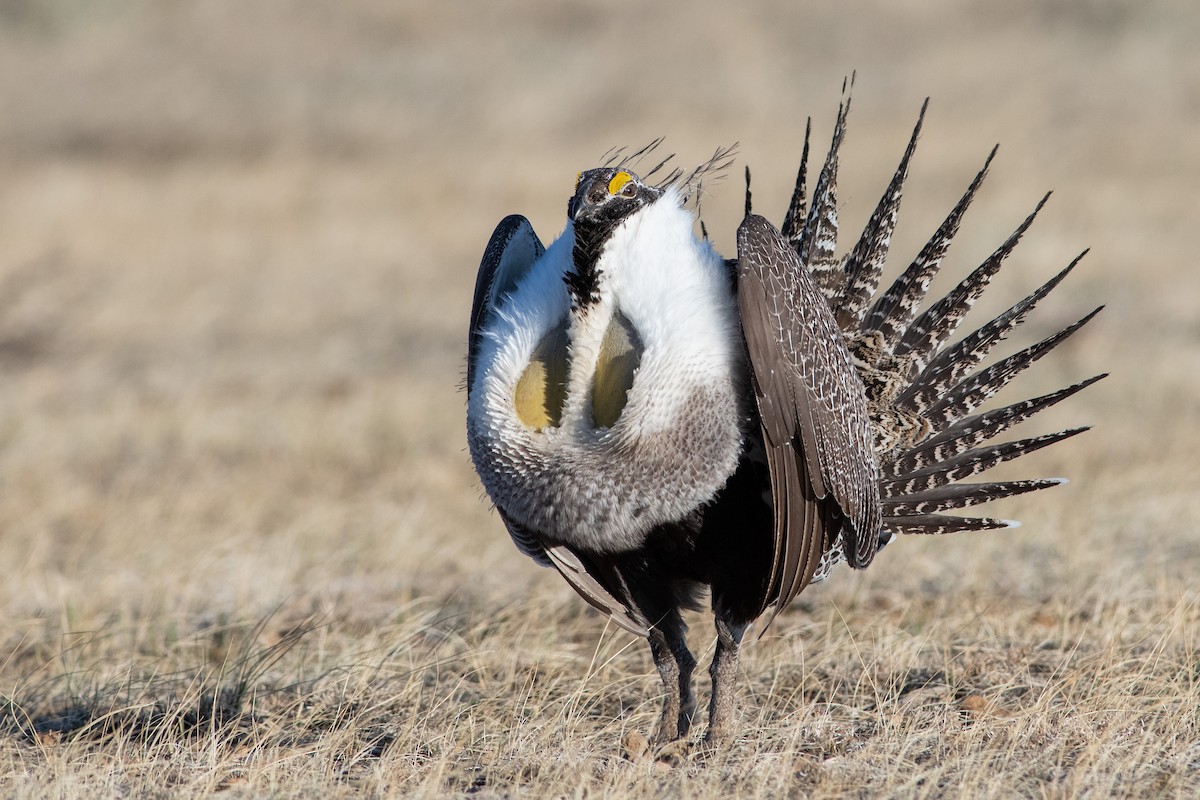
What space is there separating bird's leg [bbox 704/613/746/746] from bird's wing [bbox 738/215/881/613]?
144 millimetres

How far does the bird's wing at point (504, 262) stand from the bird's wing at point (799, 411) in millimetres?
682

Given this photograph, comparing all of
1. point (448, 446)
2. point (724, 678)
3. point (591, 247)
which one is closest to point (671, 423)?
point (591, 247)

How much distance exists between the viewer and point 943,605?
4258 mm

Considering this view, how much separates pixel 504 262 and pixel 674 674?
1.06 meters

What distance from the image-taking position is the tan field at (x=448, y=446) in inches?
121

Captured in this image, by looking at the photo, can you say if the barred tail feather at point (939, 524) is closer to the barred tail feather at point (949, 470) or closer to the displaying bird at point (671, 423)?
the barred tail feather at point (949, 470)

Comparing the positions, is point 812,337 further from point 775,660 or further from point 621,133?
point 621,133

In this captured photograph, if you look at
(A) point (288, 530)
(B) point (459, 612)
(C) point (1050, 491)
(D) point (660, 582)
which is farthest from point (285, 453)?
(D) point (660, 582)

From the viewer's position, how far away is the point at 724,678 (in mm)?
3180

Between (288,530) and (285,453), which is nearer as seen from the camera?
(288,530)

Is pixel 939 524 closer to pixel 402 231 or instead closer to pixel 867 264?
pixel 867 264

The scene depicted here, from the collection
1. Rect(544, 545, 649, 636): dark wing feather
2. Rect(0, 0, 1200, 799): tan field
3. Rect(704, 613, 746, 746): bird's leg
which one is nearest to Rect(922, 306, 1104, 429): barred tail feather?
Rect(0, 0, 1200, 799): tan field

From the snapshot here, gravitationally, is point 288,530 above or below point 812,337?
below

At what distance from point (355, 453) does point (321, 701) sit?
3.84 meters
